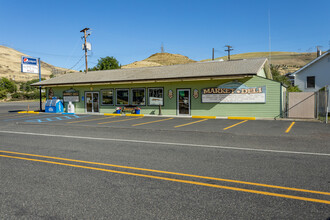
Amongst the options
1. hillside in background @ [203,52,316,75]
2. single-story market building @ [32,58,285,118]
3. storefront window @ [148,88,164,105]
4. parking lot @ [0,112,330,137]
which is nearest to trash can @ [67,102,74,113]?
single-story market building @ [32,58,285,118]

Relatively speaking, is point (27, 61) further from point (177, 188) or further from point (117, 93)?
point (177, 188)

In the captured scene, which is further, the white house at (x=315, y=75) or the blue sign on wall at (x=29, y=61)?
the blue sign on wall at (x=29, y=61)

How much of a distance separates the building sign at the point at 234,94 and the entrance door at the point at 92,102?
11.5 metres

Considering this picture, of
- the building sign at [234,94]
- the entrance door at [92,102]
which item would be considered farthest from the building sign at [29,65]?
the building sign at [234,94]

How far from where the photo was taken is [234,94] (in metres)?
19.3

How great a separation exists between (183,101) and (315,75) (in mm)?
20873

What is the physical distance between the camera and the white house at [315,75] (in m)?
30.7

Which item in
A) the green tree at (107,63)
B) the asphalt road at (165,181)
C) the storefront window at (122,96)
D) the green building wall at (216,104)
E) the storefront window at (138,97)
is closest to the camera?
the asphalt road at (165,181)

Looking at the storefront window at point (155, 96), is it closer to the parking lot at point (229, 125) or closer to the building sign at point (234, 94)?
the building sign at point (234, 94)

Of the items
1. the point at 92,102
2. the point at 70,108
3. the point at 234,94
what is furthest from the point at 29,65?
the point at 234,94

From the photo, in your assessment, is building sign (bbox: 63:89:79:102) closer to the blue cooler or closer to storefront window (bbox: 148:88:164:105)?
the blue cooler

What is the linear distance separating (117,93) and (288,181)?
21131mm

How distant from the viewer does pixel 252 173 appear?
5.14m

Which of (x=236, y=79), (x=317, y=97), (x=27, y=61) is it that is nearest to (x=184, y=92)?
(x=236, y=79)
